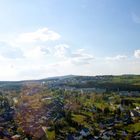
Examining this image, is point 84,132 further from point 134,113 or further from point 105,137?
point 134,113

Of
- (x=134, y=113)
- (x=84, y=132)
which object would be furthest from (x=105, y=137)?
→ (x=134, y=113)

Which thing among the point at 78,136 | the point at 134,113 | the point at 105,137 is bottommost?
the point at 105,137

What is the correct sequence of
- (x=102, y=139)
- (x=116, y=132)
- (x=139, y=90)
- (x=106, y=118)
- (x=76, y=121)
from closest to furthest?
(x=102, y=139)
(x=116, y=132)
(x=76, y=121)
(x=106, y=118)
(x=139, y=90)

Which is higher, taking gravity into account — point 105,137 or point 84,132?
point 84,132

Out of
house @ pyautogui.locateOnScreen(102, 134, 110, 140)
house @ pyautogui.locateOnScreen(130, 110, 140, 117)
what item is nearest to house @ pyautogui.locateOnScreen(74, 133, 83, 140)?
house @ pyautogui.locateOnScreen(102, 134, 110, 140)

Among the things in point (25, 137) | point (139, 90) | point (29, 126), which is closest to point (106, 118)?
point (29, 126)

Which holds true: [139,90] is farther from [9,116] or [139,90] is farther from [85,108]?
[9,116]

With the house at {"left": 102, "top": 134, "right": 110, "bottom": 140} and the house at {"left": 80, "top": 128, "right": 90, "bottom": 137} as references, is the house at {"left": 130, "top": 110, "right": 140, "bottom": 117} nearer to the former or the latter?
the house at {"left": 80, "top": 128, "right": 90, "bottom": 137}

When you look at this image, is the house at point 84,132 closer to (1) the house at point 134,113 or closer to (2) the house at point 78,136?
(2) the house at point 78,136

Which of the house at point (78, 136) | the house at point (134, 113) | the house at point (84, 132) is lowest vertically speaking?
the house at point (78, 136)

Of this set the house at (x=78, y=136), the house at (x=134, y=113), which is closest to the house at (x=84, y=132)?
the house at (x=78, y=136)

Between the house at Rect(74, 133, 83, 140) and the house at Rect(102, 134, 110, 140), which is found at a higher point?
the house at Rect(74, 133, 83, 140)
